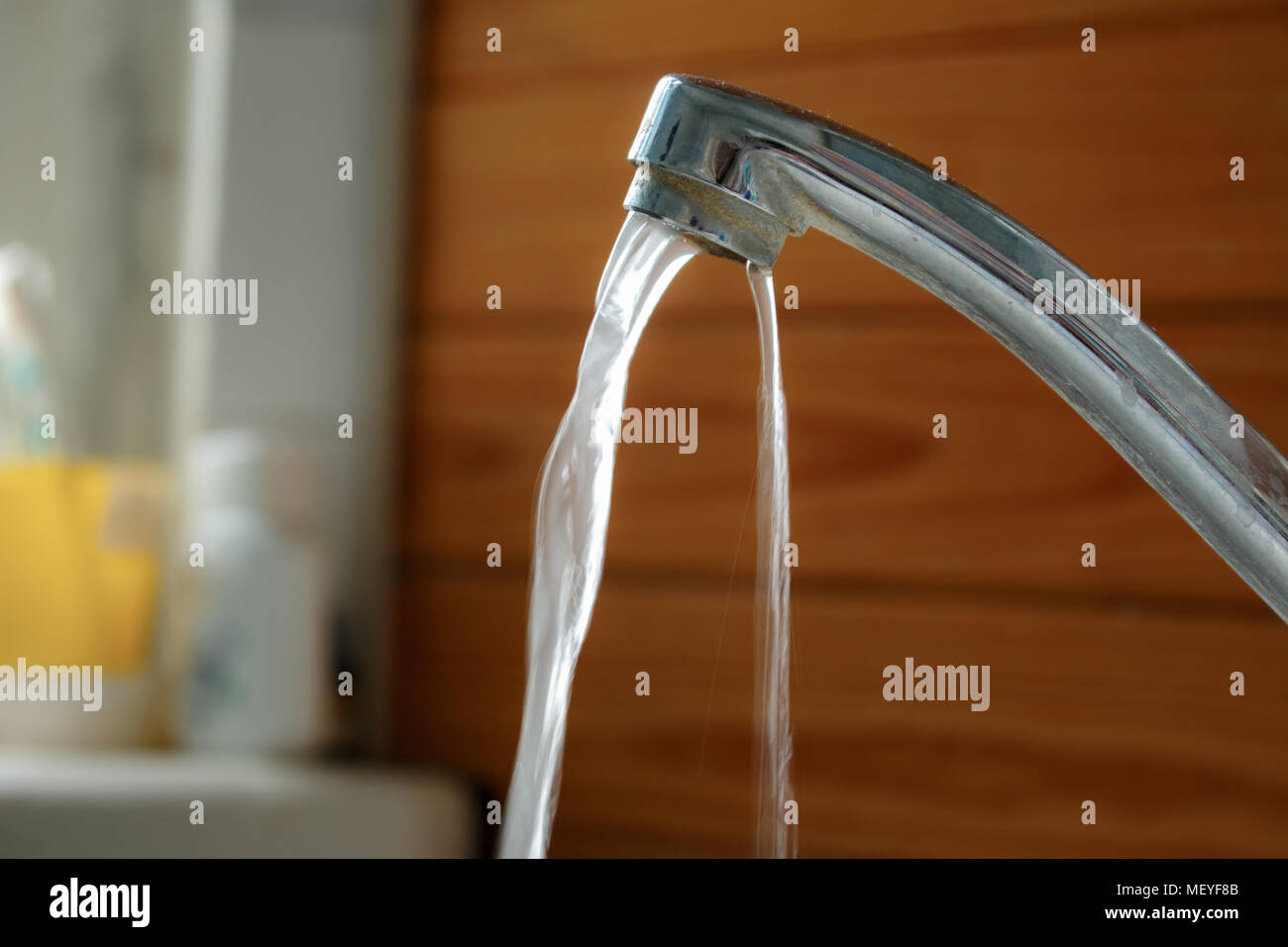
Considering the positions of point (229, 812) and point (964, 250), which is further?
point (229, 812)

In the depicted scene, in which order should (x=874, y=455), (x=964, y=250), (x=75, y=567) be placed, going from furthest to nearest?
(x=75, y=567), (x=874, y=455), (x=964, y=250)

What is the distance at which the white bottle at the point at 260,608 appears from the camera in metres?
0.69

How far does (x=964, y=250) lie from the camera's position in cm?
20

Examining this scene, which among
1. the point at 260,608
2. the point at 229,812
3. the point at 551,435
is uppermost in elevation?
the point at 551,435

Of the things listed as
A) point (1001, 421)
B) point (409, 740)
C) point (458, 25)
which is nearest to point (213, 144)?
point (458, 25)

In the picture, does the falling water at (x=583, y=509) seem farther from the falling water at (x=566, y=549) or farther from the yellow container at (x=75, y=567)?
the yellow container at (x=75, y=567)

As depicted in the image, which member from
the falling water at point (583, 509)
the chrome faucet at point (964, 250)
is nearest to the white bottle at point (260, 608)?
the falling water at point (583, 509)

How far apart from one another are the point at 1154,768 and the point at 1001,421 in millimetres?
192

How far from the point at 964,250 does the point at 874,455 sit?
0.42 m

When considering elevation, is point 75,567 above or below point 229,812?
above

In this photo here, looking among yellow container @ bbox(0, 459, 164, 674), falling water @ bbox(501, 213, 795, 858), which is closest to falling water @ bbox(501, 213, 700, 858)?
falling water @ bbox(501, 213, 795, 858)

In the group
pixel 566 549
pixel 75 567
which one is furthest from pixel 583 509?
pixel 75 567

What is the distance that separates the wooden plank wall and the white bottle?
2.4 inches

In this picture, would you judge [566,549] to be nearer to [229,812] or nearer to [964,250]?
[964,250]
